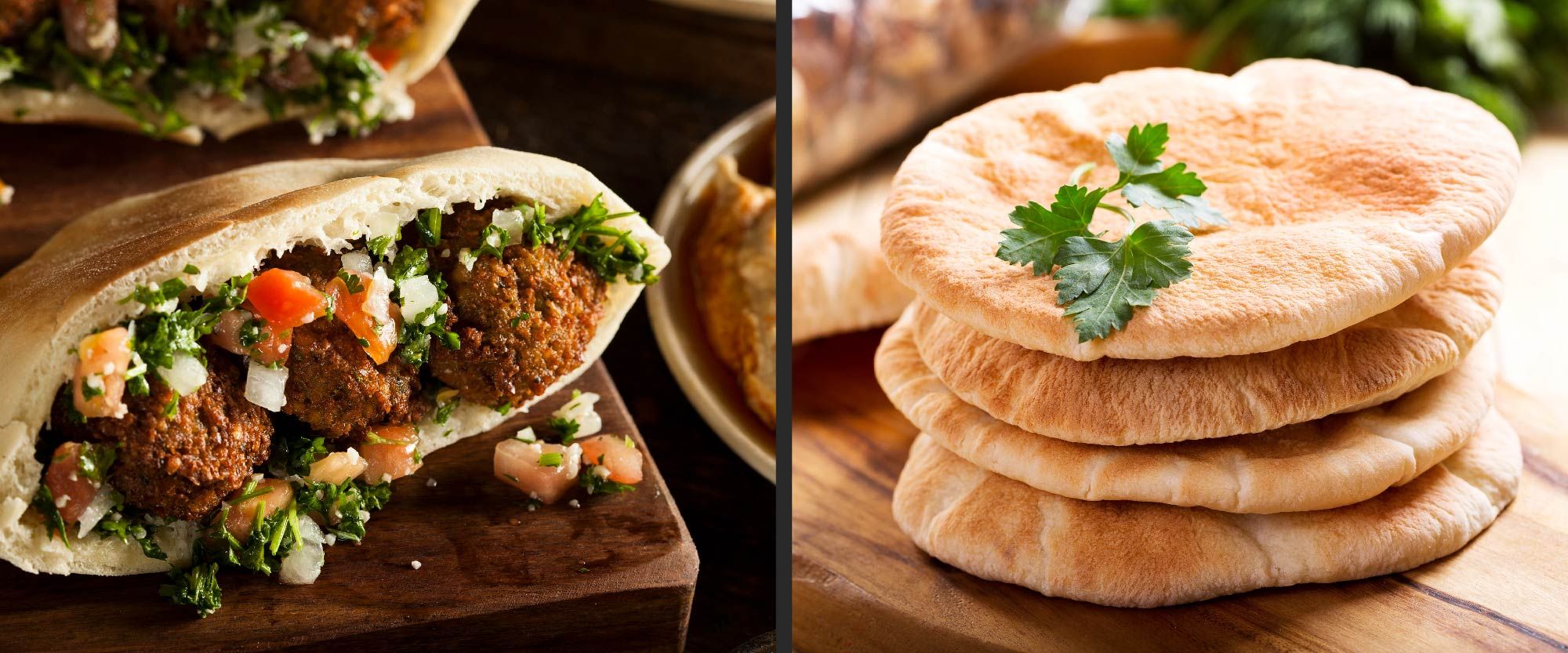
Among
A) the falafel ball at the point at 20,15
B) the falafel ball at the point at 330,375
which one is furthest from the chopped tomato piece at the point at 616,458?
the falafel ball at the point at 20,15

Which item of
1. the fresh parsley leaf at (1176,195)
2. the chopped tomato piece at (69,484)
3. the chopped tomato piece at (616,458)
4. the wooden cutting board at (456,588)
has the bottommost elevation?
the wooden cutting board at (456,588)

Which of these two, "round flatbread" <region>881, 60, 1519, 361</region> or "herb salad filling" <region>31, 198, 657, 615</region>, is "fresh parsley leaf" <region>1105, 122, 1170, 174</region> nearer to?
"round flatbread" <region>881, 60, 1519, 361</region>

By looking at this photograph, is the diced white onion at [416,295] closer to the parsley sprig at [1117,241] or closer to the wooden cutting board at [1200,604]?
the wooden cutting board at [1200,604]

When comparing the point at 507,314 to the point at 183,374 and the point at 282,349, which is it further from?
the point at 183,374

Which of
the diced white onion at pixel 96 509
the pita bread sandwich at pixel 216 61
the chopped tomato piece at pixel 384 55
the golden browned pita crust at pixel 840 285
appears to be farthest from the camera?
the chopped tomato piece at pixel 384 55

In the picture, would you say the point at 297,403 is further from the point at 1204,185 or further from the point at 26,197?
the point at 1204,185

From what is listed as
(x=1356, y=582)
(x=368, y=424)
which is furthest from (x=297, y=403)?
(x=1356, y=582)
